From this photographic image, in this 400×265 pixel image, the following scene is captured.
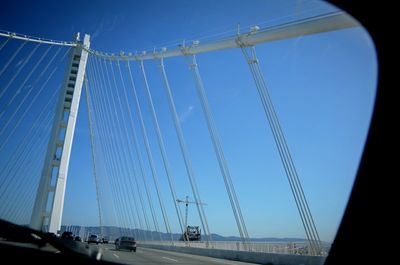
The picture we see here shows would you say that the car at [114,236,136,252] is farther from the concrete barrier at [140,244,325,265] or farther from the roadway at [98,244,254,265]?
the roadway at [98,244,254,265]

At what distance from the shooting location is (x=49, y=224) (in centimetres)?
2291

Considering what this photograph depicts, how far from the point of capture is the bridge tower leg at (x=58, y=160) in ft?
75.7

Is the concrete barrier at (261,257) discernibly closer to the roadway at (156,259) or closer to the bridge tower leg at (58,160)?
the roadway at (156,259)

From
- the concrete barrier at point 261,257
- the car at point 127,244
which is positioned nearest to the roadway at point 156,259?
the concrete barrier at point 261,257

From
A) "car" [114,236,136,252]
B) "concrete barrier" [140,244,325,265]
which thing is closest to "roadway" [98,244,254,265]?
"concrete barrier" [140,244,325,265]

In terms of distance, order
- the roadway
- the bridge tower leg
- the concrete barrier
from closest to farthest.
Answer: the concrete barrier
the roadway
the bridge tower leg

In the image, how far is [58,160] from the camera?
78.7 feet

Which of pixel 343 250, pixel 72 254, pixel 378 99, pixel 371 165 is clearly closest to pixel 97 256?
pixel 72 254

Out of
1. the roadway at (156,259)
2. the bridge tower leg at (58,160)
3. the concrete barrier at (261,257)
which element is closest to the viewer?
the concrete barrier at (261,257)

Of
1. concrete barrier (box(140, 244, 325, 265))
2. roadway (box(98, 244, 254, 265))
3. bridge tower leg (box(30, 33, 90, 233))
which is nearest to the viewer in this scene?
concrete barrier (box(140, 244, 325, 265))

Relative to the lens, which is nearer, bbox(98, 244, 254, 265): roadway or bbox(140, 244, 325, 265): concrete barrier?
bbox(140, 244, 325, 265): concrete barrier

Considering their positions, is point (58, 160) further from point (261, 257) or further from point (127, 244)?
point (261, 257)

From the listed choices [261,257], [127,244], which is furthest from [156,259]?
[127,244]

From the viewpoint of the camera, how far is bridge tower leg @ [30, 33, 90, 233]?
23.1 metres
